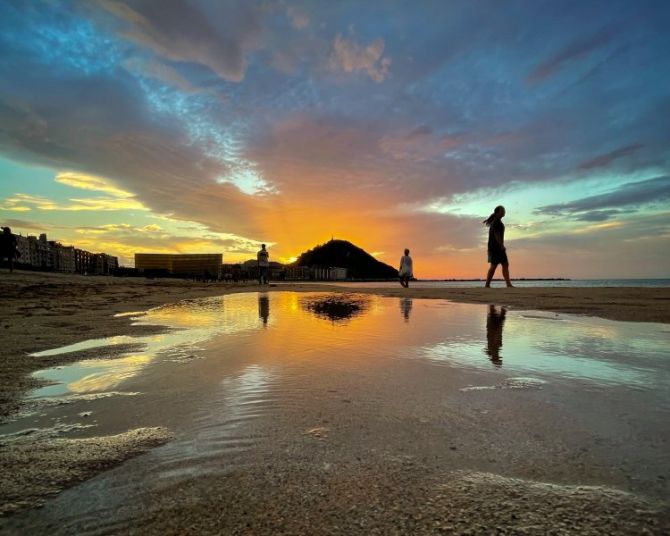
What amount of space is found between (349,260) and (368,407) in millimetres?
111772

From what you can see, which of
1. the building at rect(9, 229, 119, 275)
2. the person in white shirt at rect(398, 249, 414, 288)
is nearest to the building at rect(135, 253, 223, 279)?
the building at rect(9, 229, 119, 275)

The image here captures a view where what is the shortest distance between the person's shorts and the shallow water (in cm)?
834

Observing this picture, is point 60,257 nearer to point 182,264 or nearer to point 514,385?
point 182,264

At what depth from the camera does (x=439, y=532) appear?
96 centimetres

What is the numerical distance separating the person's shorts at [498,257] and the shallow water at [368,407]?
8.34m

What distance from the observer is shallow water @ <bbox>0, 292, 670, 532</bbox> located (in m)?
1.36

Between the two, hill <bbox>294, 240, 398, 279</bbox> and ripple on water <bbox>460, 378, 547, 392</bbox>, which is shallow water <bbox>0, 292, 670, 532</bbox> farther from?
hill <bbox>294, 240, 398, 279</bbox>

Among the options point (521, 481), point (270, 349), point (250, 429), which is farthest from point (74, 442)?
point (270, 349)

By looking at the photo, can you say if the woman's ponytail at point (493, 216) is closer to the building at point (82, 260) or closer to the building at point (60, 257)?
the building at point (60, 257)

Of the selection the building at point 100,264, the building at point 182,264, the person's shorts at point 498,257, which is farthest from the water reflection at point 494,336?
the building at point 100,264

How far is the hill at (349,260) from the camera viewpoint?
358ft

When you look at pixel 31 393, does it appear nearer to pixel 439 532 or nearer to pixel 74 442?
pixel 74 442

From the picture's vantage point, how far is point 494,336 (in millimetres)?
4418

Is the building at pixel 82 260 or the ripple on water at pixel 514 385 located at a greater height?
the building at pixel 82 260
